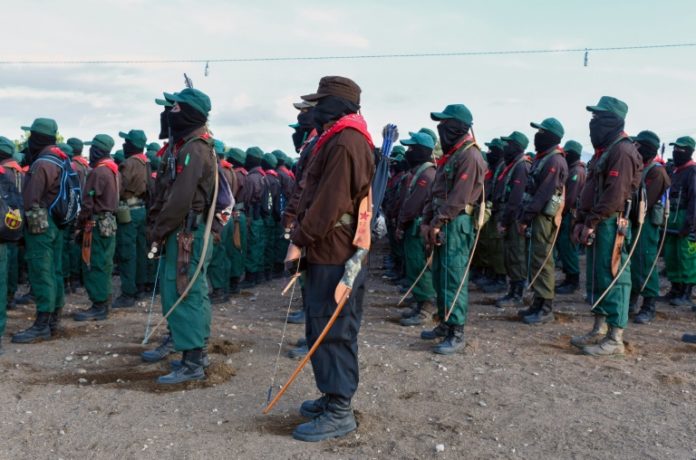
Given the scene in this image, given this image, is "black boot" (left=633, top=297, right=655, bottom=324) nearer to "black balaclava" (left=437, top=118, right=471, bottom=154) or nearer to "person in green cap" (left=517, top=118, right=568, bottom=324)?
"person in green cap" (left=517, top=118, right=568, bottom=324)

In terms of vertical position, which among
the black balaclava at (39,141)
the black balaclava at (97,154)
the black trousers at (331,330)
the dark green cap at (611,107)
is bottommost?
the black trousers at (331,330)

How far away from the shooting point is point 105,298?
8.30 metres

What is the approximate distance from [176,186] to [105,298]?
3623mm

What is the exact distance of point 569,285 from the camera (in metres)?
10.9

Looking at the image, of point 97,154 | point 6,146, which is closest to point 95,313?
point 97,154

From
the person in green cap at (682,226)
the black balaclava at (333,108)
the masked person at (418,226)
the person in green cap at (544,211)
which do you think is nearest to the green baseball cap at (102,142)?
the masked person at (418,226)

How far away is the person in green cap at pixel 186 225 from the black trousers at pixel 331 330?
1542 millimetres

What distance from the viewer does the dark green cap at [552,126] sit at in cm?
845

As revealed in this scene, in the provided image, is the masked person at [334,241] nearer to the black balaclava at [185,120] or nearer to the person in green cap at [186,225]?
the person in green cap at [186,225]

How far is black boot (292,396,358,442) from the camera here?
4242mm

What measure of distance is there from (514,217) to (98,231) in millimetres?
5641

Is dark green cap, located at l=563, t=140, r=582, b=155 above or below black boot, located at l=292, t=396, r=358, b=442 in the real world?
above

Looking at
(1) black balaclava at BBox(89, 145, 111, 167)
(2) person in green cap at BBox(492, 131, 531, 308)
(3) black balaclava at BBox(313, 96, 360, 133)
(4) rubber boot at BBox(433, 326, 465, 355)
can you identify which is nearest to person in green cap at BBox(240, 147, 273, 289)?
(1) black balaclava at BBox(89, 145, 111, 167)

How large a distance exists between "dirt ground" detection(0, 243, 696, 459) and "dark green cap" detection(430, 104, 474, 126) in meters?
2.37
